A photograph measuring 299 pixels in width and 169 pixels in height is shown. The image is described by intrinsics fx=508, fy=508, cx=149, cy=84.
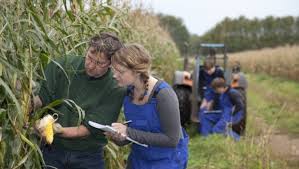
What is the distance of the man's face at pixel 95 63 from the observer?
263 cm

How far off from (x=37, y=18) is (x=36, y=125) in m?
0.53

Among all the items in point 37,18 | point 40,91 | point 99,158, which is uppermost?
point 37,18

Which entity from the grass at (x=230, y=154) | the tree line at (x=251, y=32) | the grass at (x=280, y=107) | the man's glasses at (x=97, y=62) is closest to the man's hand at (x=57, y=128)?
the man's glasses at (x=97, y=62)

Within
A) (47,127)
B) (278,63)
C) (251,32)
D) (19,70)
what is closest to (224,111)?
(47,127)

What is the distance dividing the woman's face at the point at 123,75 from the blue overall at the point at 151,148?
157 millimetres

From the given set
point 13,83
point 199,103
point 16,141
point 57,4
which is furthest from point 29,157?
point 199,103

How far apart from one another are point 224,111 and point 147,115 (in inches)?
172

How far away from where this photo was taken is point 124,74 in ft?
8.45

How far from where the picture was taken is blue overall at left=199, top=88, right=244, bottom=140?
6867mm

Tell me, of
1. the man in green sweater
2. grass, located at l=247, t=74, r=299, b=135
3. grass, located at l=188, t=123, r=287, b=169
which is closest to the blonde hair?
the man in green sweater

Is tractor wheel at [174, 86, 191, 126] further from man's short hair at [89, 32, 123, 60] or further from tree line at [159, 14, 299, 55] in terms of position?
tree line at [159, 14, 299, 55]

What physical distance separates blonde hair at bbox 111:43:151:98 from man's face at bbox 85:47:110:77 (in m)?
0.08

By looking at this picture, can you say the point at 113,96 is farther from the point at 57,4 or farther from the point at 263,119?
the point at 263,119

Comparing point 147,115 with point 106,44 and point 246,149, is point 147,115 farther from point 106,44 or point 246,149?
point 246,149
